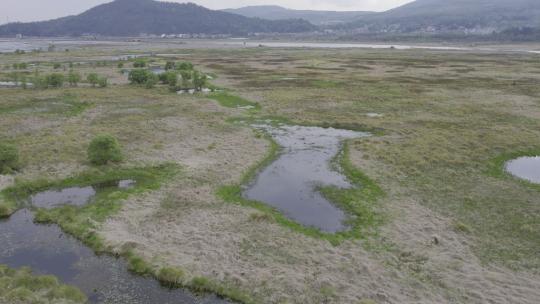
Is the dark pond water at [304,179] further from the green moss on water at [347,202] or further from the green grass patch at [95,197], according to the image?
the green grass patch at [95,197]

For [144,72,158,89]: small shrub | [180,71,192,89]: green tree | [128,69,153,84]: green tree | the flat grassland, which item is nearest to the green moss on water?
the flat grassland

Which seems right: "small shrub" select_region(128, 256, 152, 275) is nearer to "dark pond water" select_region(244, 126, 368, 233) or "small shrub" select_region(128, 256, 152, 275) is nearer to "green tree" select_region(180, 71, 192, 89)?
"dark pond water" select_region(244, 126, 368, 233)

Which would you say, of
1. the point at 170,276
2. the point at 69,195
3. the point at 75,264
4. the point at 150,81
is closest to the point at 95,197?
the point at 69,195

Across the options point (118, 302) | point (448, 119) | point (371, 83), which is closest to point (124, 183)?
point (118, 302)

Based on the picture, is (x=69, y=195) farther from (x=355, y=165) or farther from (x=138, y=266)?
(x=355, y=165)

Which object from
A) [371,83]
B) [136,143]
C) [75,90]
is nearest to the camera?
[136,143]

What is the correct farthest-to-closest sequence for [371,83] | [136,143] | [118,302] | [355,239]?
1. [371,83]
2. [136,143]
3. [355,239]
4. [118,302]

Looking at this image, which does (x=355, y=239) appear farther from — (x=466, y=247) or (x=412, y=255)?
(x=466, y=247)

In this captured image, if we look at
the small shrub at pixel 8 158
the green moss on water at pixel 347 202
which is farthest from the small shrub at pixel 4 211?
the green moss on water at pixel 347 202
